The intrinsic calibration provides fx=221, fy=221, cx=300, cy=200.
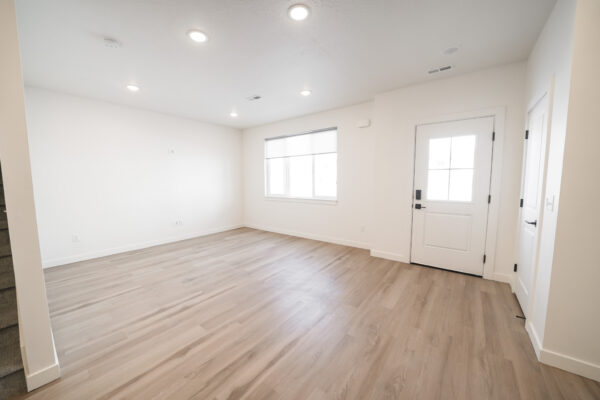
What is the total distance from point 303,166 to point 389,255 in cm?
273

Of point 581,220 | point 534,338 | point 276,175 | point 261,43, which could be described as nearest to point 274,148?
point 276,175

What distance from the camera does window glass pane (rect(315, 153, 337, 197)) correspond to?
4777 mm

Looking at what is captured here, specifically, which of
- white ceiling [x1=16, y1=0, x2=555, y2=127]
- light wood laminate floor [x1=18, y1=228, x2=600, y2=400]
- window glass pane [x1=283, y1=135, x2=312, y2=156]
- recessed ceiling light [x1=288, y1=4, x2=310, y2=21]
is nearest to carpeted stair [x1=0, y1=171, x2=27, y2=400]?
light wood laminate floor [x1=18, y1=228, x2=600, y2=400]

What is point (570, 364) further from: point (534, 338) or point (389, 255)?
point (389, 255)

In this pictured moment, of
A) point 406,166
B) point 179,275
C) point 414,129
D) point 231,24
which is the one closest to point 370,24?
point 231,24

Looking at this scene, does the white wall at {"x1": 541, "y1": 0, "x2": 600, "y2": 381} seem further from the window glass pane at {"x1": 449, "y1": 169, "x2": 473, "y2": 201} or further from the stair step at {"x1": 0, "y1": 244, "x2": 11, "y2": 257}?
the stair step at {"x1": 0, "y1": 244, "x2": 11, "y2": 257}

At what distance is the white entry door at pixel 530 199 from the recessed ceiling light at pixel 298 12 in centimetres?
228

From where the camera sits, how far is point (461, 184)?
10.3 feet

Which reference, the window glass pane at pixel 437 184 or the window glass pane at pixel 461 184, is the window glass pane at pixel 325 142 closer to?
the window glass pane at pixel 437 184

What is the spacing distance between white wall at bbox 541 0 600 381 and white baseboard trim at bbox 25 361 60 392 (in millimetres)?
3582

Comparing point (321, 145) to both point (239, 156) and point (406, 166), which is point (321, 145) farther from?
point (239, 156)

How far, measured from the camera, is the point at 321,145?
493 cm

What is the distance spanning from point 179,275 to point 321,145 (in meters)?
3.64

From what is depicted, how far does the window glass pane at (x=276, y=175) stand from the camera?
18.7ft
